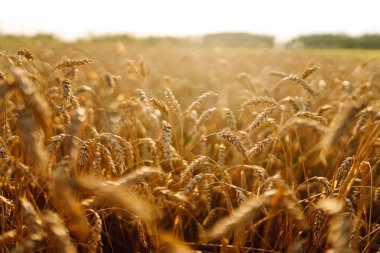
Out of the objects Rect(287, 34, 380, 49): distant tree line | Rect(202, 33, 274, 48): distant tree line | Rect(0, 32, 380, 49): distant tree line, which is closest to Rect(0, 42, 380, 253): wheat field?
Rect(0, 32, 380, 49): distant tree line

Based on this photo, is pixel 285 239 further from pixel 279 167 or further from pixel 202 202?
pixel 279 167

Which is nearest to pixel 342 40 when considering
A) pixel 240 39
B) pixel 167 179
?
pixel 240 39

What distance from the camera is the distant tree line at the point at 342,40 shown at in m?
30.7

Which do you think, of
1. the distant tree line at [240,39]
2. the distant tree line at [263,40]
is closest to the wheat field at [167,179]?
the distant tree line at [263,40]

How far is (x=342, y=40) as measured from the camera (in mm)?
32500

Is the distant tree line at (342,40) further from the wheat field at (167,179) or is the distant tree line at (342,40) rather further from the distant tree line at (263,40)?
the wheat field at (167,179)

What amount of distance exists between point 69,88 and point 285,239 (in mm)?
1092

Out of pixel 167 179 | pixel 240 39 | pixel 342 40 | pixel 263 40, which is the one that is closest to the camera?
pixel 167 179

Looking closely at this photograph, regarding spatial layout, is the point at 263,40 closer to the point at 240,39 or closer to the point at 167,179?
the point at 240,39

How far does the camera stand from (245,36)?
30266mm

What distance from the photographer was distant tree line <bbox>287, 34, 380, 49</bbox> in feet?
101

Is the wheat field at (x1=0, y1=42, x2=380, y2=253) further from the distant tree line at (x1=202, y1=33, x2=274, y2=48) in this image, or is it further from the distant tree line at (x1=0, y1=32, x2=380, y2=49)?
the distant tree line at (x1=202, y1=33, x2=274, y2=48)

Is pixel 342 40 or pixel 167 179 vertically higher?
pixel 342 40

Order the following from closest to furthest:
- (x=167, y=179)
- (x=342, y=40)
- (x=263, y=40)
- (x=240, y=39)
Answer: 1. (x=167, y=179)
2. (x=240, y=39)
3. (x=263, y=40)
4. (x=342, y=40)
